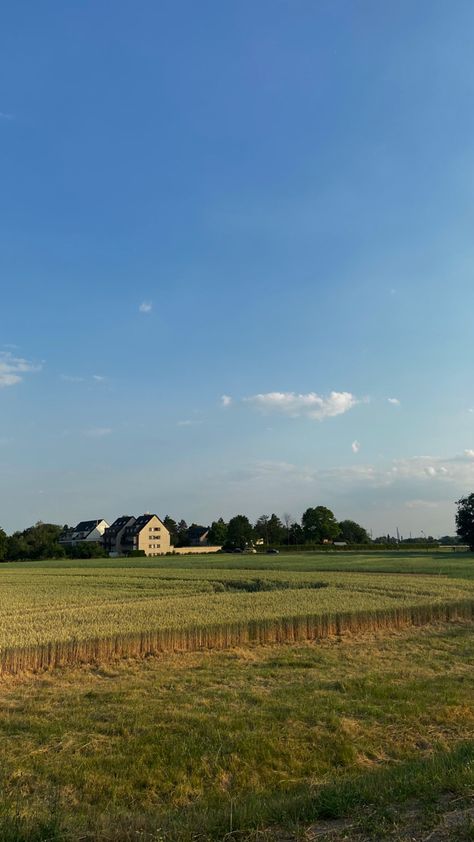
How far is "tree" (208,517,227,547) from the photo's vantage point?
164625 mm

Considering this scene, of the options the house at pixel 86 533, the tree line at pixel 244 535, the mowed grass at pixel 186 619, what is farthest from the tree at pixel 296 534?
the mowed grass at pixel 186 619

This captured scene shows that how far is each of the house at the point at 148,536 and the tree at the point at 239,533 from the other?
1757cm

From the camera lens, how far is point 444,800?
251 inches

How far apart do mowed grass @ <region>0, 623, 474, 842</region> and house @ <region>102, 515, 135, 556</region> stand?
154m

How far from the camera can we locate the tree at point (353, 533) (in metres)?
180

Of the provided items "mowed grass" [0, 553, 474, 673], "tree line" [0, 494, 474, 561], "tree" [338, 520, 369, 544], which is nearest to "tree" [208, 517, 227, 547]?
"tree line" [0, 494, 474, 561]

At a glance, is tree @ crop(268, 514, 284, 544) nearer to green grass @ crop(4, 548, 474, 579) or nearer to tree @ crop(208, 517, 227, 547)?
tree @ crop(208, 517, 227, 547)

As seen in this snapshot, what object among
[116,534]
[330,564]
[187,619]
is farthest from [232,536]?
[187,619]

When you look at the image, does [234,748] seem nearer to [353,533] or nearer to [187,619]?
[187,619]

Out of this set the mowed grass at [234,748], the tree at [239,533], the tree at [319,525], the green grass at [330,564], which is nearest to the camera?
the mowed grass at [234,748]

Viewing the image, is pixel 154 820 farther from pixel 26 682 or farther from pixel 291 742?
pixel 26 682

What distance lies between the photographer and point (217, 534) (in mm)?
165625

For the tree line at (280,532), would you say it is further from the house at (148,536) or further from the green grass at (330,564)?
the green grass at (330,564)

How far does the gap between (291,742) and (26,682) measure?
24.6ft
